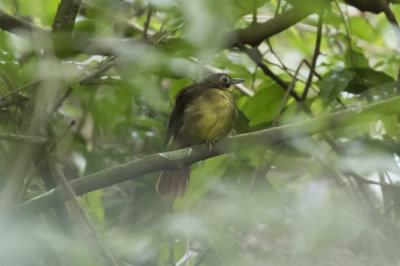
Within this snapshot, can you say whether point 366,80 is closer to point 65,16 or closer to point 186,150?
point 186,150

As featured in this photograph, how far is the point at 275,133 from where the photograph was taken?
0.98m

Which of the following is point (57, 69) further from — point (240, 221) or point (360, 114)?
point (240, 221)

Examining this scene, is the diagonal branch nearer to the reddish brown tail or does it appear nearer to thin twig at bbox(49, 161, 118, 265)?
thin twig at bbox(49, 161, 118, 265)

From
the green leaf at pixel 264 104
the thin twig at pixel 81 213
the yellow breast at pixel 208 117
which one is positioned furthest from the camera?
the yellow breast at pixel 208 117

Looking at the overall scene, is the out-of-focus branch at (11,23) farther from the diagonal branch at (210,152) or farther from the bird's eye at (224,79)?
the bird's eye at (224,79)

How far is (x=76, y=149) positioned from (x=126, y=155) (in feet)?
0.55

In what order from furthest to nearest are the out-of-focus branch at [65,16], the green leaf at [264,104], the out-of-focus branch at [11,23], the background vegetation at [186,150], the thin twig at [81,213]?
the green leaf at [264,104]
the out-of-focus branch at [11,23]
the out-of-focus branch at [65,16]
the thin twig at [81,213]
the background vegetation at [186,150]

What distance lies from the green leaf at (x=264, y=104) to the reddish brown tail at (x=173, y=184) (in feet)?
0.87

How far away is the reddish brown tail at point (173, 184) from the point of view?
1.50 meters

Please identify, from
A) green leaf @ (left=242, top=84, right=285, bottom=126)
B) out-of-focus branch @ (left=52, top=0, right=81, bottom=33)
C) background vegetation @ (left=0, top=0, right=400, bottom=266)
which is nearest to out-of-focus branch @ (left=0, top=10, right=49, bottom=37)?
background vegetation @ (left=0, top=0, right=400, bottom=266)

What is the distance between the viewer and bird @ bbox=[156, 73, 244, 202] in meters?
1.79

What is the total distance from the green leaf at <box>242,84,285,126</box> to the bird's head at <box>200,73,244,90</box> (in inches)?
8.2

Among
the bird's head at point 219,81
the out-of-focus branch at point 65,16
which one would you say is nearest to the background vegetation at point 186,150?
the out-of-focus branch at point 65,16

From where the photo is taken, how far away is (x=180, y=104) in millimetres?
1791
